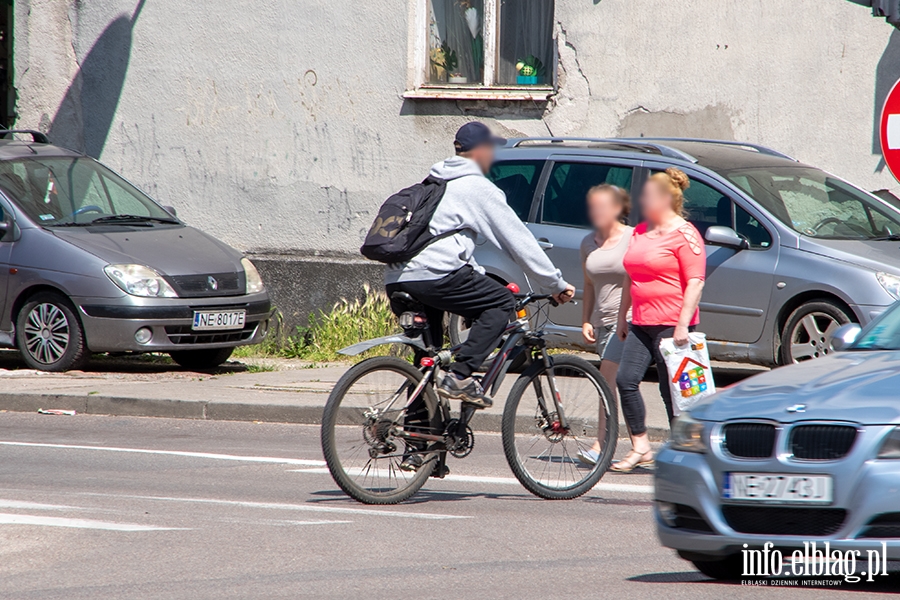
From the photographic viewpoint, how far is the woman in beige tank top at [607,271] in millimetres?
8242

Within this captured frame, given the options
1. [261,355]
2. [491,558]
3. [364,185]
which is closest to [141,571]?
[491,558]

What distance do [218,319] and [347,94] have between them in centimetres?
403

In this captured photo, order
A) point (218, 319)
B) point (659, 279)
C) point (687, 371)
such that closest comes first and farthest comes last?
point (687, 371) → point (659, 279) → point (218, 319)

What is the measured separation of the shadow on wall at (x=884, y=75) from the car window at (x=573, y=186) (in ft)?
10.2

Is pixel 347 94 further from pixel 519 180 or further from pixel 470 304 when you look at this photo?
pixel 470 304

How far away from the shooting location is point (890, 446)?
457cm

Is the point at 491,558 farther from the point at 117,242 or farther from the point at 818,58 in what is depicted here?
the point at 818,58

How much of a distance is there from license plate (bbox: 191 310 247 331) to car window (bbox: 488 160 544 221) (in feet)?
8.07

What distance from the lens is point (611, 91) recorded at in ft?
46.0

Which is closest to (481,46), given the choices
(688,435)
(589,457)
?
(589,457)

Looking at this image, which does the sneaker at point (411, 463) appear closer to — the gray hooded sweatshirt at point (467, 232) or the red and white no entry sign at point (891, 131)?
the gray hooded sweatshirt at point (467, 232)

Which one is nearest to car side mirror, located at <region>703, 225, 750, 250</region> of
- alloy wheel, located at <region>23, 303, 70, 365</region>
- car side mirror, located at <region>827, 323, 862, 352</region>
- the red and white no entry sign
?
the red and white no entry sign

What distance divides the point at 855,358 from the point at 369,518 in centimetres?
233

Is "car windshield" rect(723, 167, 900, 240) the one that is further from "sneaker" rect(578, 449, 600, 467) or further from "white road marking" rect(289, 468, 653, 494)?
"sneaker" rect(578, 449, 600, 467)
